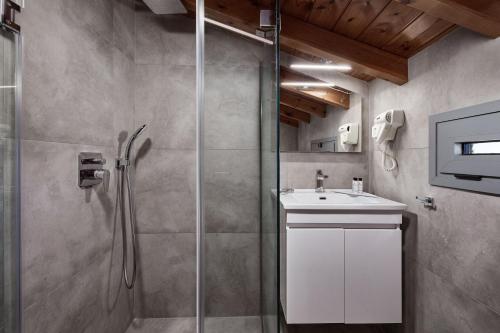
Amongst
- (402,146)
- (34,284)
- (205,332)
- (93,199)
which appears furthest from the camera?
(402,146)

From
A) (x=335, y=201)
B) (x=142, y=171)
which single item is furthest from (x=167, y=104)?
(x=335, y=201)

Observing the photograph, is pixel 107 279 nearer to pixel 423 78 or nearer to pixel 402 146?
pixel 402 146

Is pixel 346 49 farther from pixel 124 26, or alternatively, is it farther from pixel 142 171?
pixel 142 171

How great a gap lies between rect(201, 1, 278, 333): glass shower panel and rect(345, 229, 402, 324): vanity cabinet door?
80 centimetres

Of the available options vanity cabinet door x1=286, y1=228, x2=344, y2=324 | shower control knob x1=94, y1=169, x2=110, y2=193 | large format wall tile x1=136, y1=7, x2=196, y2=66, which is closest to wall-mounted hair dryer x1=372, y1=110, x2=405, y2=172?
vanity cabinet door x1=286, y1=228, x2=344, y2=324

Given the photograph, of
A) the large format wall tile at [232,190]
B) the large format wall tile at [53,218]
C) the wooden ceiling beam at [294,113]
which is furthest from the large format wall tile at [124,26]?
the large format wall tile at [232,190]

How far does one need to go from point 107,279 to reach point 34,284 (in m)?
0.56

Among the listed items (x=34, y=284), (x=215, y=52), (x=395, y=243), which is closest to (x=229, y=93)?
Result: (x=215, y=52)

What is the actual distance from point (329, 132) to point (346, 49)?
590mm

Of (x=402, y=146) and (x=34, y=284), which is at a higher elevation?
(x=402, y=146)

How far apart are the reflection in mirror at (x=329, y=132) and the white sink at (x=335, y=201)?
13.2 inches

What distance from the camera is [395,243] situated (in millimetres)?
1465

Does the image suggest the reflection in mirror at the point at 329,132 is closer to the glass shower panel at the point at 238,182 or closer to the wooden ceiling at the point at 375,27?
the wooden ceiling at the point at 375,27

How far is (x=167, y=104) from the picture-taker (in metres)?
1.78
